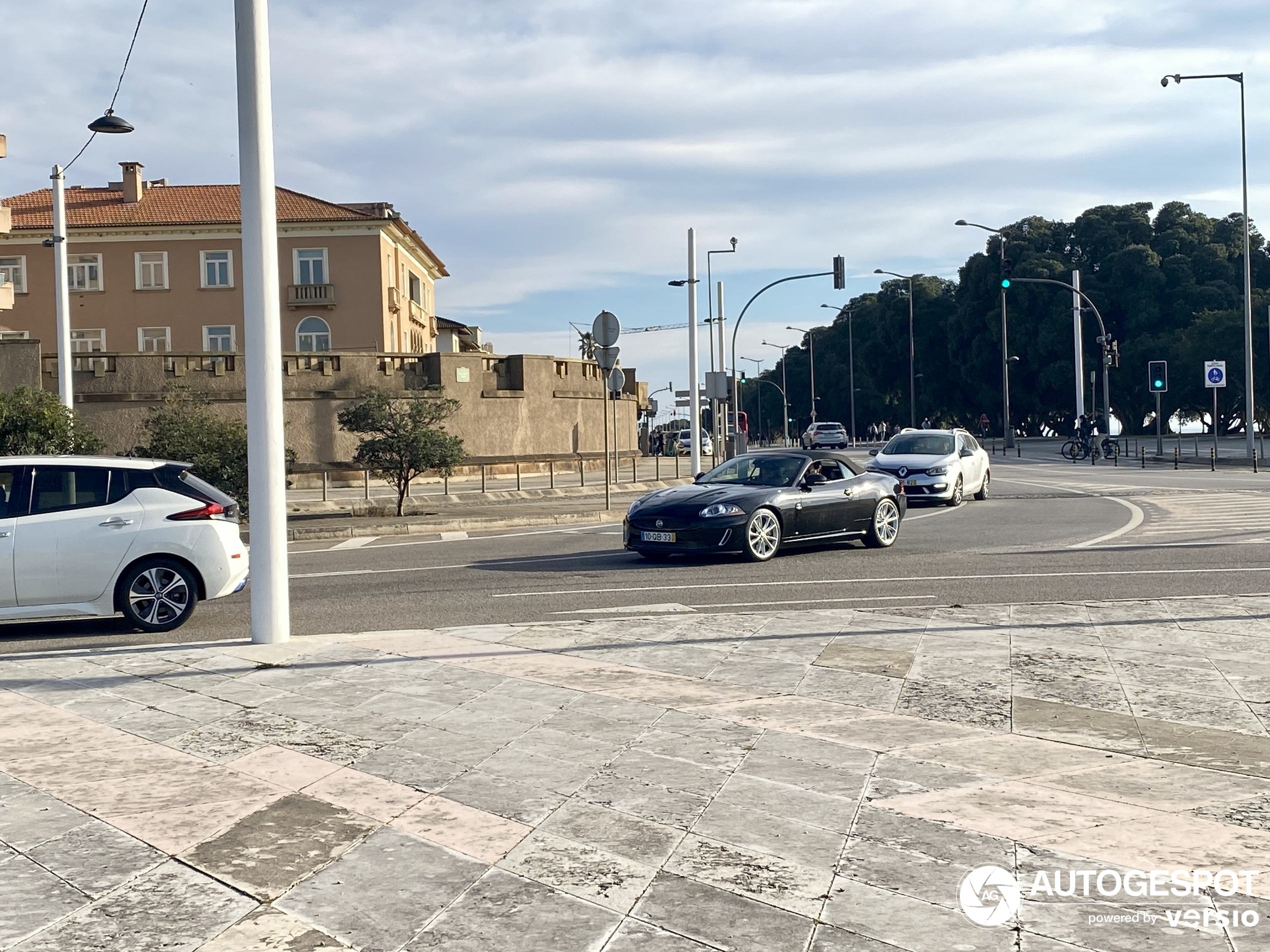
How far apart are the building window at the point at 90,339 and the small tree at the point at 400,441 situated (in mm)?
32125

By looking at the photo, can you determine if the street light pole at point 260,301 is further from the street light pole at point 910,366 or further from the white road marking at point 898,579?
the street light pole at point 910,366

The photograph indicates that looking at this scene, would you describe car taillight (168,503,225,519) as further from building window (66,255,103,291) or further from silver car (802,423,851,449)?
silver car (802,423,851,449)

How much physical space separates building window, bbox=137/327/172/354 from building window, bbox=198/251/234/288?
2.53 meters

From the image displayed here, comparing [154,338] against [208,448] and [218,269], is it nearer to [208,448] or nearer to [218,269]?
[218,269]

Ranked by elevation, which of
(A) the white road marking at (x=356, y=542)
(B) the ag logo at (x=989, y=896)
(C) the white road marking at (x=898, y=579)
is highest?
(A) the white road marking at (x=356, y=542)

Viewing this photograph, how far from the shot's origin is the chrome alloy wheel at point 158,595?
33.2ft

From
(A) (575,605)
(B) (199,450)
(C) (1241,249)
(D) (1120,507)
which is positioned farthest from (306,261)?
(C) (1241,249)

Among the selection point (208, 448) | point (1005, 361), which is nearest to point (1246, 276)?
point (1005, 361)

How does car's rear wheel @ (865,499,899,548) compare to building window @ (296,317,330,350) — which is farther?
building window @ (296,317,330,350)

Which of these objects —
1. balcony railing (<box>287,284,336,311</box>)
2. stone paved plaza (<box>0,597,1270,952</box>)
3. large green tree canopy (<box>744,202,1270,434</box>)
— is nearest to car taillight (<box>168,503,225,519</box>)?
stone paved plaza (<box>0,597,1270,952</box>)

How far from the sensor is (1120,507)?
23.3 meters

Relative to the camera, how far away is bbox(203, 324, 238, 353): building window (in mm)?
54125

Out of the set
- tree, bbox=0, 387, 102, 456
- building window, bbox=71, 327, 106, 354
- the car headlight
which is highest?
building window, bbox=71, 327, 106, 354

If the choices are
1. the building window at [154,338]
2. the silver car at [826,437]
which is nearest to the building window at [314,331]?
the building window at [154,338]
